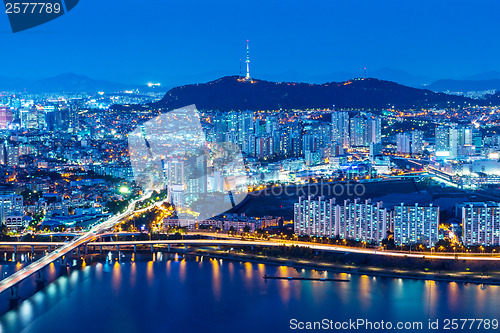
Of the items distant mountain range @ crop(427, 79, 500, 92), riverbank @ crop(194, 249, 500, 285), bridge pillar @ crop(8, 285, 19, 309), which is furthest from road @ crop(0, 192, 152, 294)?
distant mountain range @ crop(427, 79, 500, 92)

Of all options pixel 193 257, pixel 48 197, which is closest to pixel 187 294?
pixel 193 257

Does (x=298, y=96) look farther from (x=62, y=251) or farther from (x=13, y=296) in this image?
(x=13, y=296)

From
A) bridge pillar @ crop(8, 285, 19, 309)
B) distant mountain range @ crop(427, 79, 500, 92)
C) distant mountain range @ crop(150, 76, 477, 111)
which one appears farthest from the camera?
distant mountain range @ crop(427, 79, 500, 92)

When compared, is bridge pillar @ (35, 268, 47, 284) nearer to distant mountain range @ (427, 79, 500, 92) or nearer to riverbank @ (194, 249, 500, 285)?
riverbank @ (194, 249, 500, 285)

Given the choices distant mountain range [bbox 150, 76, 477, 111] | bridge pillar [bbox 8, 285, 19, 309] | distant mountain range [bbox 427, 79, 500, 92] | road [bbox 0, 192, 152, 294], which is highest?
distant mountain range [bbox 427, 79, 500, 92]

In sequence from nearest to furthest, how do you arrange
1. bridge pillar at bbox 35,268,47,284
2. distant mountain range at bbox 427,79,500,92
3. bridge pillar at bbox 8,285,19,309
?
bridge pillar at bbox 8,285,19,309
bridge pillar at bbox 35,268,47,284
distant mountain range at bbox 427,79,500,92
